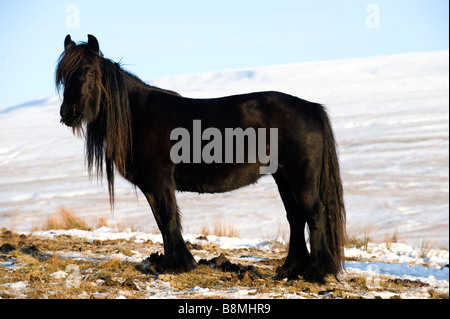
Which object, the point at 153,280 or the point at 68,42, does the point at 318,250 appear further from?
the point at 68,42

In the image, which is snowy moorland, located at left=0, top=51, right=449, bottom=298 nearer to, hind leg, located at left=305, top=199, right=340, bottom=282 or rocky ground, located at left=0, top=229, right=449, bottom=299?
rocky ground, located at left=0, top=229, right=449, bottom=299

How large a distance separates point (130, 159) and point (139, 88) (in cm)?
84

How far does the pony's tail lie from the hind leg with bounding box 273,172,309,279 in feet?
0.92

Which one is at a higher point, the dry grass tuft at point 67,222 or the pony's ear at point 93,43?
the pony's ear at point 93,43

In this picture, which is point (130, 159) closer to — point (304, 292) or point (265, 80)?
point (304, 292)

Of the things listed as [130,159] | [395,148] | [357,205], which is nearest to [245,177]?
[130,159]

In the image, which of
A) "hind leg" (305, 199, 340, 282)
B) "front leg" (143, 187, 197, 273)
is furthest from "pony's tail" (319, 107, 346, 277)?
"front leg" (143, 187, 197, 273)

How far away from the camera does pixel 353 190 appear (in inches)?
640

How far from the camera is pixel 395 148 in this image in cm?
2102

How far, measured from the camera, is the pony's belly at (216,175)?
199 inches

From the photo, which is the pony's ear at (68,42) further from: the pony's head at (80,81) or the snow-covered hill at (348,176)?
the snow-covered hill at (348,176)

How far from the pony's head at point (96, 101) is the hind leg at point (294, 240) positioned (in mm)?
1756

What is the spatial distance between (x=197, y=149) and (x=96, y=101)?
3.85 feet

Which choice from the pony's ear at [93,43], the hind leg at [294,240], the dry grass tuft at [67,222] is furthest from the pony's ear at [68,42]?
the dry grass tuft at [67,222]
